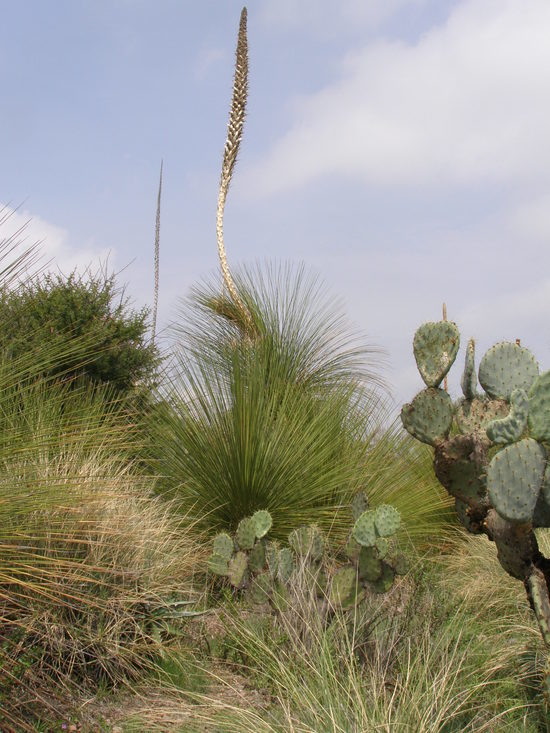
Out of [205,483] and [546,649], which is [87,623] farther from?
[546,649]

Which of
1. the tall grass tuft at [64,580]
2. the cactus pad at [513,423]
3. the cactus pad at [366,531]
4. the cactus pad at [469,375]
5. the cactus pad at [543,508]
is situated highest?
the cactus pad at [469,375]

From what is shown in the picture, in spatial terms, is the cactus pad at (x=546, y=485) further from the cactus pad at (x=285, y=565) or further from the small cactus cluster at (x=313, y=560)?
the cactus pad at (x=285, y=565)

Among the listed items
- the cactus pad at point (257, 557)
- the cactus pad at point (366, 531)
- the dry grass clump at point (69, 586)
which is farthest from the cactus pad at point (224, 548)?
the cactus pad at point (366, 531)

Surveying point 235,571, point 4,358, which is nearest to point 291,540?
point 235,571

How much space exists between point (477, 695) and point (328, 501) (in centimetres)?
268

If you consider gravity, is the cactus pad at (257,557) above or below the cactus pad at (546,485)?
below

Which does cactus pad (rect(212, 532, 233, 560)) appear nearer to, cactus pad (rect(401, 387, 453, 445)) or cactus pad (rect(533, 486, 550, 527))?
cactus pad (rect(401, 387, 453, 445))

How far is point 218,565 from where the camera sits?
193 inches

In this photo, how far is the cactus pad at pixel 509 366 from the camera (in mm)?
3973

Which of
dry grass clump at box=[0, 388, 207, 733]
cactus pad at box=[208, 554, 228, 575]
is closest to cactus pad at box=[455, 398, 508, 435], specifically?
cactus pad at box=[208, 554, 228, 575]

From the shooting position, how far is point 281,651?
3898 mm

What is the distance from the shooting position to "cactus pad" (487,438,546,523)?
10.8 feet

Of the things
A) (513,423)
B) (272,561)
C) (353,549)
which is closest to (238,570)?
(272,561)

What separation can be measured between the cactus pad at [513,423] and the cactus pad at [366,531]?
1.12 metres
